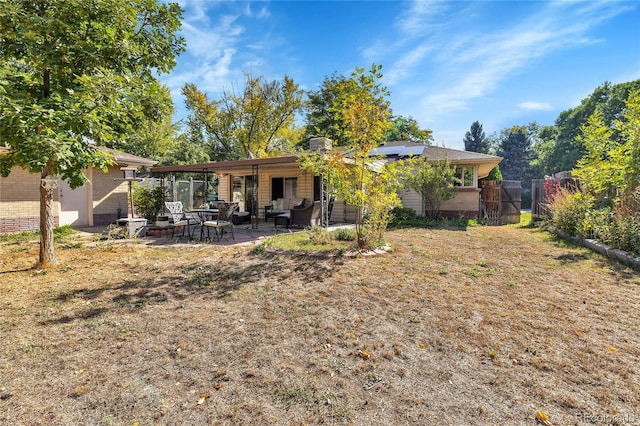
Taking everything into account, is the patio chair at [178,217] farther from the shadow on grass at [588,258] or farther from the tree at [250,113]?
the tree at [250,113]

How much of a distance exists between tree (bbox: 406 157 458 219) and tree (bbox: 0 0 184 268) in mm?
10143

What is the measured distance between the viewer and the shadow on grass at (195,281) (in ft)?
13.5

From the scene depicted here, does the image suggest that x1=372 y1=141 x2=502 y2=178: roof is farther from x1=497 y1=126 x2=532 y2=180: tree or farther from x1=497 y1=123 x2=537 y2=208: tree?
x1=497 y1=126 x2=532 y2=180: tree

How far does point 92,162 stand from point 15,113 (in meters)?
1.11

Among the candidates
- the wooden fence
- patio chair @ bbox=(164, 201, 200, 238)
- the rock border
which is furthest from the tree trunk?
the wooden fence

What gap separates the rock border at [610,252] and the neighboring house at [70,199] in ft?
38.9

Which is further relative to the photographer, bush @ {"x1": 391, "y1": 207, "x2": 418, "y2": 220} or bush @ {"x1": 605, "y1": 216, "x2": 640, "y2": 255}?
bush @ {"x1": 391, "y1": 207, "x2": 418, "y2": 220}

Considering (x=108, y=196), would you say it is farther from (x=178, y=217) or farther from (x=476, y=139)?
(x=476, y=139)

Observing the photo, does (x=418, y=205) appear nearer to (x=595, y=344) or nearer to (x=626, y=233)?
(x=626, y=233)

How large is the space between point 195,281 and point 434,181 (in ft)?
34.7

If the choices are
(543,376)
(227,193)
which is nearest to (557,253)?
Answer: (543,376)

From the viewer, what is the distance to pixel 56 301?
414cm

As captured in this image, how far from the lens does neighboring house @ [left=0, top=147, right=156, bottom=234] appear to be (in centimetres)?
995

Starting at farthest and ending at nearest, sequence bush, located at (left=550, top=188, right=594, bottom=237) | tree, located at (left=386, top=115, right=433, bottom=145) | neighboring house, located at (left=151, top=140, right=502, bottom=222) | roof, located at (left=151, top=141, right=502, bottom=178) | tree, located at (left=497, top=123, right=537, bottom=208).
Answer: tree, located at (left=497, top=123, right=537, bottom=208), tree, located at (left=386, top=115, right=433, bottom=145), neighboring house, located at (left=151, top=140, right=502, bottom=222), roof, located at (left=151, top=141, right=502, bottom=178), bush, located at (left=550, top=188, right=594, bottom=237)
